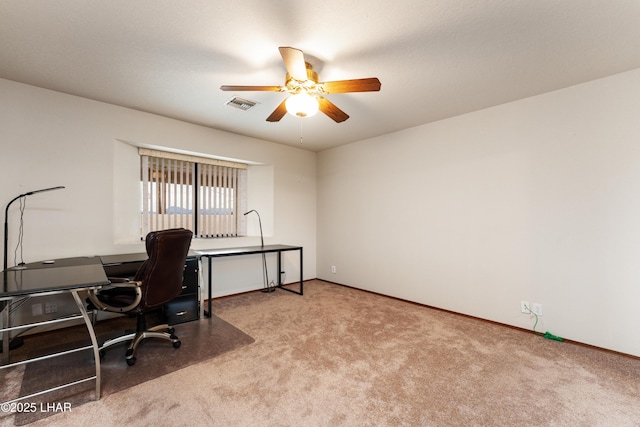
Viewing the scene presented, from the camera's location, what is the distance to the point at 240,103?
3.06 metres

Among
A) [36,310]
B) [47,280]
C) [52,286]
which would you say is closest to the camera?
[52,286]

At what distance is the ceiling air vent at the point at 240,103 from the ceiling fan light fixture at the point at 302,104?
3.14ft

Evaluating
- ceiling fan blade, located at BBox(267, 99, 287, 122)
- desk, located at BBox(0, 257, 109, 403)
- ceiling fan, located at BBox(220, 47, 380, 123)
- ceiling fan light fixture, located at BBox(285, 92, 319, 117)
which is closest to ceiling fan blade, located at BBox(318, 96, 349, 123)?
ceiling fan, located at BBox(220, 47, 380, 123)

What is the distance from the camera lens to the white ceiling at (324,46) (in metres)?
1.69

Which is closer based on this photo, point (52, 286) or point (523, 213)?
point (52, 286)

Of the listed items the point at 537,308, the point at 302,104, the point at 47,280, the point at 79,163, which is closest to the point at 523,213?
Result: the point at 537,308

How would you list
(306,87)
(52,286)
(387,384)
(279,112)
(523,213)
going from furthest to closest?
(523,213) < (279,112) < (306,87) < (387,384) < (52,286)

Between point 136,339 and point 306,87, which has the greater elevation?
point 306,87

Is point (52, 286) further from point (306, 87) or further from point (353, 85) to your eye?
point (353, 85)

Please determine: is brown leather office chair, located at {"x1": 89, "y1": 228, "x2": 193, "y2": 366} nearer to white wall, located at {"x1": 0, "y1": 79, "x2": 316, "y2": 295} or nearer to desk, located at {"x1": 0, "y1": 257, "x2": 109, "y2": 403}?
desk, located at {"x1": 0, "y1": 257, "x2": 109, "y2": 403}

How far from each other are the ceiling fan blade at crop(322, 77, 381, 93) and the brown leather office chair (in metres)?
1.77

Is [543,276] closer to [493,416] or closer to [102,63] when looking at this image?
[493,416]

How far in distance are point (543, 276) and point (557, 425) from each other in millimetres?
1620

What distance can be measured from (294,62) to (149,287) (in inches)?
83.0
